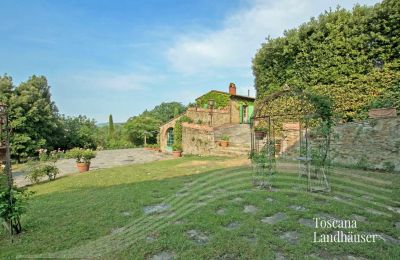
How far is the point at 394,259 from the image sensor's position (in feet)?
7.88

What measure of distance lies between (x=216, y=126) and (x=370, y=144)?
31.6 ft

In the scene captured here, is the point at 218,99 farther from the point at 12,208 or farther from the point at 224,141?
the point at 12,208

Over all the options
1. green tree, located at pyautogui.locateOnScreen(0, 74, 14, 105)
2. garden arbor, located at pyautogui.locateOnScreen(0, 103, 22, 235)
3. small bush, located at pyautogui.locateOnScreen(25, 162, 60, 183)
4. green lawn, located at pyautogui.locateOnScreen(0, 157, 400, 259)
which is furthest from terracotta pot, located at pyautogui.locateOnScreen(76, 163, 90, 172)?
green tree, located at pyautogui.locateOnScreen(0, 74, 14, 105)

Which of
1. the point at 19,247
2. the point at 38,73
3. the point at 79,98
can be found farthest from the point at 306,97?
the point at 38,73

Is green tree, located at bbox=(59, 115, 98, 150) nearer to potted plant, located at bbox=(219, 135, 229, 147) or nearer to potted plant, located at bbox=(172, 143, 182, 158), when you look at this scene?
potted plant, located at bbox=(172, 143, 182, 158)

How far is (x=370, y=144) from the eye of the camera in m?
7.06

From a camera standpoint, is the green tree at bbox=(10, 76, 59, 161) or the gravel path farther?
the green tree at bbox=(10, 76, 59, 161)

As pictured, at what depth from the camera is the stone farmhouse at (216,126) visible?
519 inches

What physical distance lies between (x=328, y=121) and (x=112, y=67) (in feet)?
41.0

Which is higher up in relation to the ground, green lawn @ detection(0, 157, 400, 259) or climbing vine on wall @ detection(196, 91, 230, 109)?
climbing vine on wall @ detection(196, 91, 230, 109)

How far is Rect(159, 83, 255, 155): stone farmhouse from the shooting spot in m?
13.2

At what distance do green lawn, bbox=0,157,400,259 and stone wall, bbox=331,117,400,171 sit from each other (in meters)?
0.94

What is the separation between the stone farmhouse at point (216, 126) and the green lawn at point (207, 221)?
21.5 ft

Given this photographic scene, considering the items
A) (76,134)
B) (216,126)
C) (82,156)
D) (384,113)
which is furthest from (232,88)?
(76,134)
